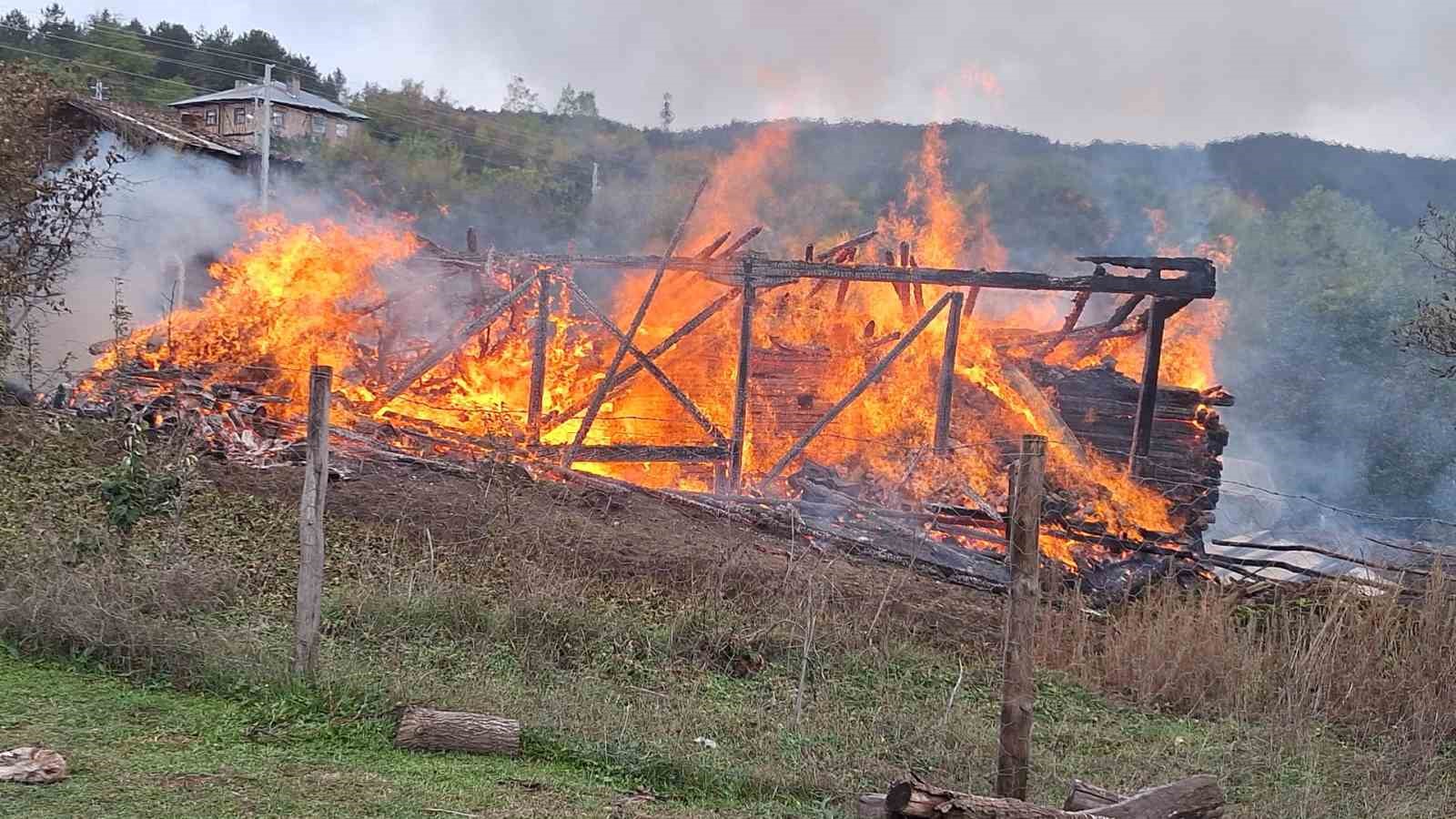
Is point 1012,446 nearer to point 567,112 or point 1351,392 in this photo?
point 1351,392

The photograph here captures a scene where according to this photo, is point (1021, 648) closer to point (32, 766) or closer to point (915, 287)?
point (32, 766)

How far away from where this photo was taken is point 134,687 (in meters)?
6.30

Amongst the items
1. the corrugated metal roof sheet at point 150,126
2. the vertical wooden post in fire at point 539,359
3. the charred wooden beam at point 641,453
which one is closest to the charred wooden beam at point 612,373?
the charred wooden beam at point 641,453

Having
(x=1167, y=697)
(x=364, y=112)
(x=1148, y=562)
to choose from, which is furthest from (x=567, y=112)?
(x=1167, y=697)

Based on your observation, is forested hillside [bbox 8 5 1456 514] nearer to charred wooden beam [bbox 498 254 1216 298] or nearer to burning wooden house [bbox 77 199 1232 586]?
burning wooden house [bbox 77 199 1232 586]

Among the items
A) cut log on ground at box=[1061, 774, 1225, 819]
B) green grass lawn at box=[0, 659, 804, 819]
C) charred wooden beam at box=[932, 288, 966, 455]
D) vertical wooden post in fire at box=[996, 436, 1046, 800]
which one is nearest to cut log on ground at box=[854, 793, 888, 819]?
green grass lawn at box=[0, 659, 804, 819]

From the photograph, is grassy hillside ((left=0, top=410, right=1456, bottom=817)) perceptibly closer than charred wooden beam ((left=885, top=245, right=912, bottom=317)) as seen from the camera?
Yes

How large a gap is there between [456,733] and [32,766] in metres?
1.97

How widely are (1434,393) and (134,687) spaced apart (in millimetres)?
27652

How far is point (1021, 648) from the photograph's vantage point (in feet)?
17.9

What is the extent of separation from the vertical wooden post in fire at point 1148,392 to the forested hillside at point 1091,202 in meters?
12.9

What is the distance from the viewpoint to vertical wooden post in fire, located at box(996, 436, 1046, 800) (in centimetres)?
547

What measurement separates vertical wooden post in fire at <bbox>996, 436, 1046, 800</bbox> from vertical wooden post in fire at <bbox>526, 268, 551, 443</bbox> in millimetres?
10088

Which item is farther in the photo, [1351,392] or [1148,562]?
[1351,392]
